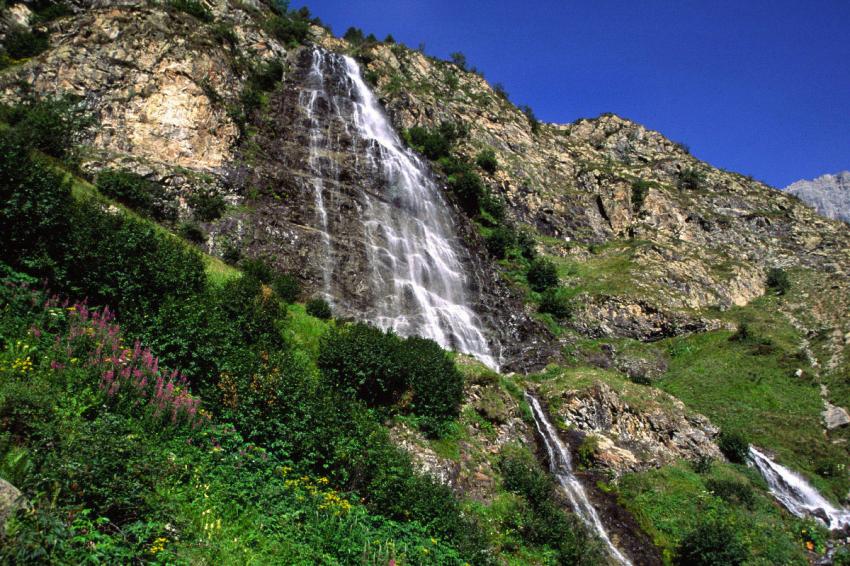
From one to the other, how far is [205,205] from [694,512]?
25272 millimetres

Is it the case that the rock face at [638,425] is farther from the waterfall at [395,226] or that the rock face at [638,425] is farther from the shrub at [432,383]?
the shrub at [432,383]

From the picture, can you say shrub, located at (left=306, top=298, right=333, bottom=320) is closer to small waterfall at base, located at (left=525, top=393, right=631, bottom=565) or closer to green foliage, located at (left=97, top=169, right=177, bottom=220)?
small waterfall at base, located at (left=525, top=393, right=631, bottom=565)

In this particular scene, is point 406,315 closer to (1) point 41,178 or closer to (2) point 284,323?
(2) point 284,323

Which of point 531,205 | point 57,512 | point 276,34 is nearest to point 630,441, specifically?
point 57,512

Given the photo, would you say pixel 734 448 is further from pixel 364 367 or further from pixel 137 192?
pixel 137 192

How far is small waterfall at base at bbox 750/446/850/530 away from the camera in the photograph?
2027cm

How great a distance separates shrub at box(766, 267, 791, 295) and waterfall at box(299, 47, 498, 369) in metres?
33.4

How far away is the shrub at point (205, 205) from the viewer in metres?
24.8

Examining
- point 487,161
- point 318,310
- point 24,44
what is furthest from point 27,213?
point 487,161

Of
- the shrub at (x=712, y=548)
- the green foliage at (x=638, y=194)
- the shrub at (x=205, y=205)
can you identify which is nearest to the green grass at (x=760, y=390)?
the shrub at (x=712, y=548)

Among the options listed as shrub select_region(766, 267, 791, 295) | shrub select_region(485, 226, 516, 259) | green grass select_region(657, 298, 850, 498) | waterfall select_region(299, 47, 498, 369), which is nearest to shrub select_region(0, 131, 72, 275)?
waterfall select_region(299, 47, 498, 369)

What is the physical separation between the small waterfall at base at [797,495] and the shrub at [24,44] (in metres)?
44.6

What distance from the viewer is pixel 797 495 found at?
72.1ft

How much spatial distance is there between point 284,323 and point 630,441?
49.5ft
